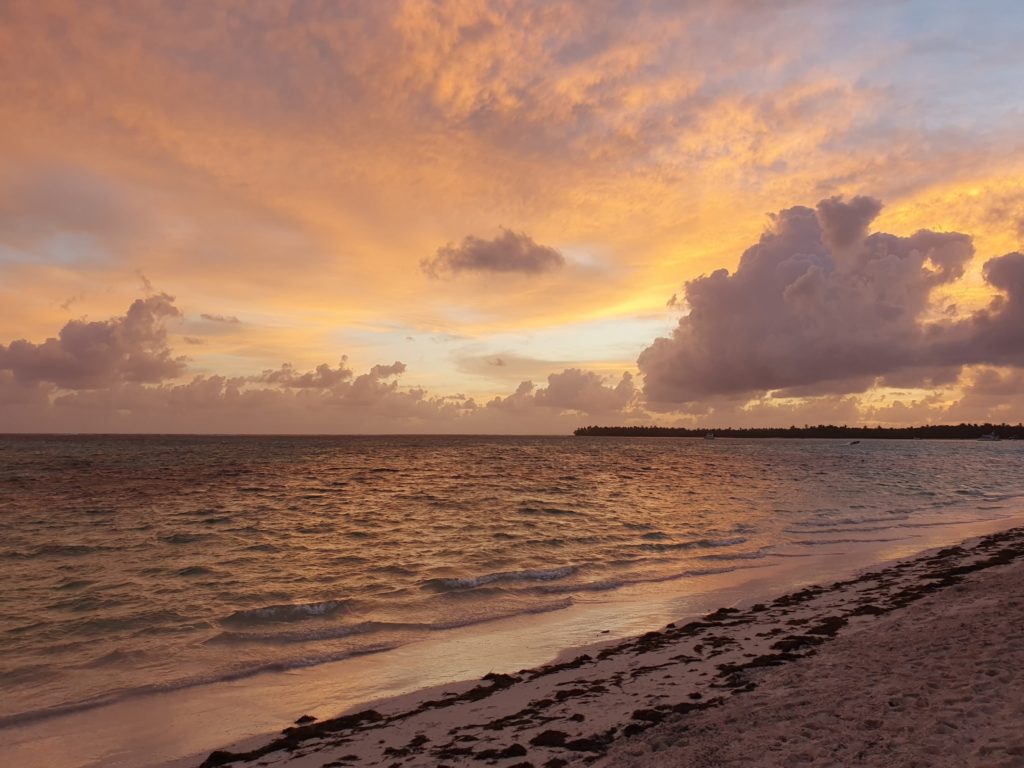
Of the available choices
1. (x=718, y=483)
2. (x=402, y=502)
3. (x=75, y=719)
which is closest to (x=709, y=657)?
(x=75, y=719)

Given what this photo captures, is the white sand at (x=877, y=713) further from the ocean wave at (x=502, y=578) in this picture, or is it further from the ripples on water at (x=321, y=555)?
the ocean wave at (x=502, y=578)

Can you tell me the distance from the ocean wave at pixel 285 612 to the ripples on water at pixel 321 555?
0.08m

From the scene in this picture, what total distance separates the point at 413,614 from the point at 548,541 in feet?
41.4

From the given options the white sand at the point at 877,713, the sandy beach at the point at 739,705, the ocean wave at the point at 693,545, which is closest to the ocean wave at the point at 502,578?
the ocean wave at the point at 693,545

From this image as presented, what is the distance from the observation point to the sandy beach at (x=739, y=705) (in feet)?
25.8

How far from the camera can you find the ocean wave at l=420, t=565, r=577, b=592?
852 inches

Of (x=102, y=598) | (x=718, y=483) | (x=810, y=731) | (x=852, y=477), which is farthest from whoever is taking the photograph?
(x=852, y=477)

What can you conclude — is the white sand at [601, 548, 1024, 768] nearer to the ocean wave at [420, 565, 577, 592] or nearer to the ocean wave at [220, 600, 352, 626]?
the ocean wave at [420, 565, 577, 592]

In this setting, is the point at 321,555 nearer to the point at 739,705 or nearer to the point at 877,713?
the point at 739,705

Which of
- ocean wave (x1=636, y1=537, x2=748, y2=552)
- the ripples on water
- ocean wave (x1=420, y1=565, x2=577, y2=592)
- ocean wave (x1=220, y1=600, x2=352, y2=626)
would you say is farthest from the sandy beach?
ocean wave (x1=636, y1=537, x2=748, y2=552)

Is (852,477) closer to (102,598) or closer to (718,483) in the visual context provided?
(718,483)

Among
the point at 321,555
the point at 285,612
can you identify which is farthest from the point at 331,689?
the point at 321,555

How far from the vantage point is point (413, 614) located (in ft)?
60.5

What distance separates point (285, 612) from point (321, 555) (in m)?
8.34
